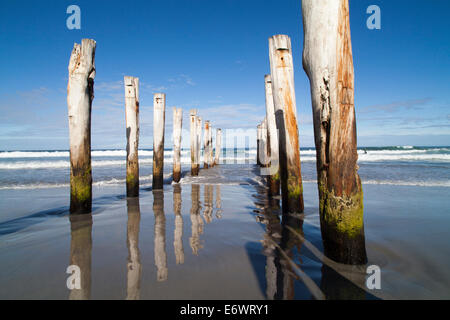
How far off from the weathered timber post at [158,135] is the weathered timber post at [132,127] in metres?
1.38

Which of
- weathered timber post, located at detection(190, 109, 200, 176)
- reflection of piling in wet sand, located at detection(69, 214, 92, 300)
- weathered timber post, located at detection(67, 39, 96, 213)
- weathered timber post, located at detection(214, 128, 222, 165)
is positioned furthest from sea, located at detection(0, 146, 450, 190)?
reflection of piling in wet sand, located at detection(69, 214, 92, 300)

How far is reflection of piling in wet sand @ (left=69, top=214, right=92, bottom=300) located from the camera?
2.00 metres

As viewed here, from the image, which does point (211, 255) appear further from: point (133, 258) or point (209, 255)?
point (133, 258)

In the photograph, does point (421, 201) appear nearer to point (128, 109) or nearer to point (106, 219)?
point (106, 219)

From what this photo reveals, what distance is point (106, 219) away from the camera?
4.34 meters

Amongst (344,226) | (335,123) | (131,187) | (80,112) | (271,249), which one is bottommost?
(271,249)

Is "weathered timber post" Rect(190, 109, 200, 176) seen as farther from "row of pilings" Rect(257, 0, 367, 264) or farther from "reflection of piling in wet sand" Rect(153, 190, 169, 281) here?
"row of pilings" Rect(257, 0, 367, 264)

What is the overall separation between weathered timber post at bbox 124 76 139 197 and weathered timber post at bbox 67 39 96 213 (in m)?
2.11

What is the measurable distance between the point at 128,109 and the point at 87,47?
2.40m

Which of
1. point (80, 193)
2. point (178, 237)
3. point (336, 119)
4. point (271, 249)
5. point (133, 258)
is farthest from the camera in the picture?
point (80, 193)

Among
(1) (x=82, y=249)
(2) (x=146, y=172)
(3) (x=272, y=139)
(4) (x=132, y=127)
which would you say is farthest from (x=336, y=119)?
(2) (x=146, y=172)

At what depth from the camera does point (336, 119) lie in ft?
7.27

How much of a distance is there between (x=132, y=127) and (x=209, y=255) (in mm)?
5117
